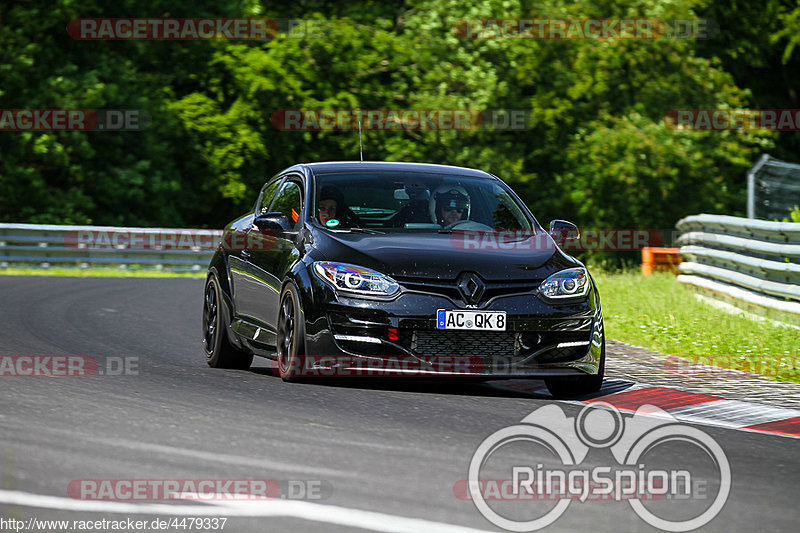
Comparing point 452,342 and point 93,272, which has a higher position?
point 452,342

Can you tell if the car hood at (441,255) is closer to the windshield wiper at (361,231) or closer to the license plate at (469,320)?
the windshield wiper at (361,231)

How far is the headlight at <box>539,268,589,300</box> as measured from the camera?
9.39m

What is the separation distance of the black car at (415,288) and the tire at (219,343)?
0.40m

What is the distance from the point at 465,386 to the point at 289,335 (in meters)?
1.34

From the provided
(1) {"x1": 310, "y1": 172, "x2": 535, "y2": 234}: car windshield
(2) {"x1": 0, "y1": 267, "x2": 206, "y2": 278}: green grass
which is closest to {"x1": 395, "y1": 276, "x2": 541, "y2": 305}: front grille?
(1) {"x1": 310, "y1": 172, "x2": 535, "y2": 234}: car windshield

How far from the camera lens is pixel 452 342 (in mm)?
9094

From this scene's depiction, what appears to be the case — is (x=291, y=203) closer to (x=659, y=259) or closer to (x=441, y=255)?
(x=441, y=255)

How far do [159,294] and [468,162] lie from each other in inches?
746

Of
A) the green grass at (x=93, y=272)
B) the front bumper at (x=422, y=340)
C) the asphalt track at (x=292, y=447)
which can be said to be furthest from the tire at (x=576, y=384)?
the green grass at (x=93, y=272)

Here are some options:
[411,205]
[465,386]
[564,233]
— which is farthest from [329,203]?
[564,233]

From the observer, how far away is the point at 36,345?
12.0 m

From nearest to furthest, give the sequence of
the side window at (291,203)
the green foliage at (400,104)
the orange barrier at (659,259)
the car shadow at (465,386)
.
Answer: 1. the car shadow at (465,386)
2. the side window at (291,203)
3. the orange barrier at (659,259)
4. the green foliage at (400,104)

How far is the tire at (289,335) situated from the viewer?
9453 millimetres

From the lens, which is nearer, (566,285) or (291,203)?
(566,285)
